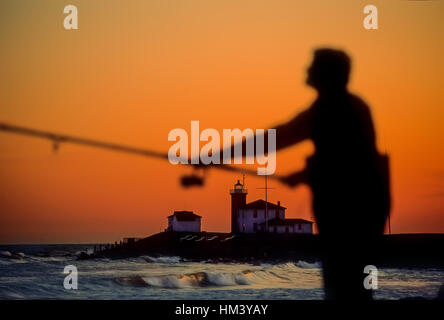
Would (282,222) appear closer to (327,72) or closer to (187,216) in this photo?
(187,216)

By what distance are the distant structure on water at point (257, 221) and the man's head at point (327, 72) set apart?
23.3 metres

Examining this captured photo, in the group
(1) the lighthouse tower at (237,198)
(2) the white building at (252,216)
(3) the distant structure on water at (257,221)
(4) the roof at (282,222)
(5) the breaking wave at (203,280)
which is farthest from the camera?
(4) the roof at (282,222)

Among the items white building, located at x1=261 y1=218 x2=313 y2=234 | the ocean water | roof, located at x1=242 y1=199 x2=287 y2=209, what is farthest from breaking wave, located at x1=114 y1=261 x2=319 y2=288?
roof, located at x1=242 y1=199 x2=287 y2=209

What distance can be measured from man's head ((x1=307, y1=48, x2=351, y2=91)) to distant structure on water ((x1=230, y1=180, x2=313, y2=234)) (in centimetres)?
2326

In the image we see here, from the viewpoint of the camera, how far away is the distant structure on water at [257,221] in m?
26.4

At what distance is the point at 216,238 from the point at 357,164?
1106 inches

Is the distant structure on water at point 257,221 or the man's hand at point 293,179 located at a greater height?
the distant structure on water at point 257,221

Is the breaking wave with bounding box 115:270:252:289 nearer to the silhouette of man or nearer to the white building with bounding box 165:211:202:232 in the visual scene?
the white building with bounding box 165:211:202:232

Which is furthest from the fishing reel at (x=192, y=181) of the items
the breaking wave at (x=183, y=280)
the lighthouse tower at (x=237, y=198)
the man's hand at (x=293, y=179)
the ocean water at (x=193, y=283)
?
the lighthouse tower at (x=237, y=198)

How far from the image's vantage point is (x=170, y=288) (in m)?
17.3

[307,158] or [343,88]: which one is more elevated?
[343,88]

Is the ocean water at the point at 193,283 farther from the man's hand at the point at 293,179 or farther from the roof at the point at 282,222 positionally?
the man's hand at the point at 293,179
